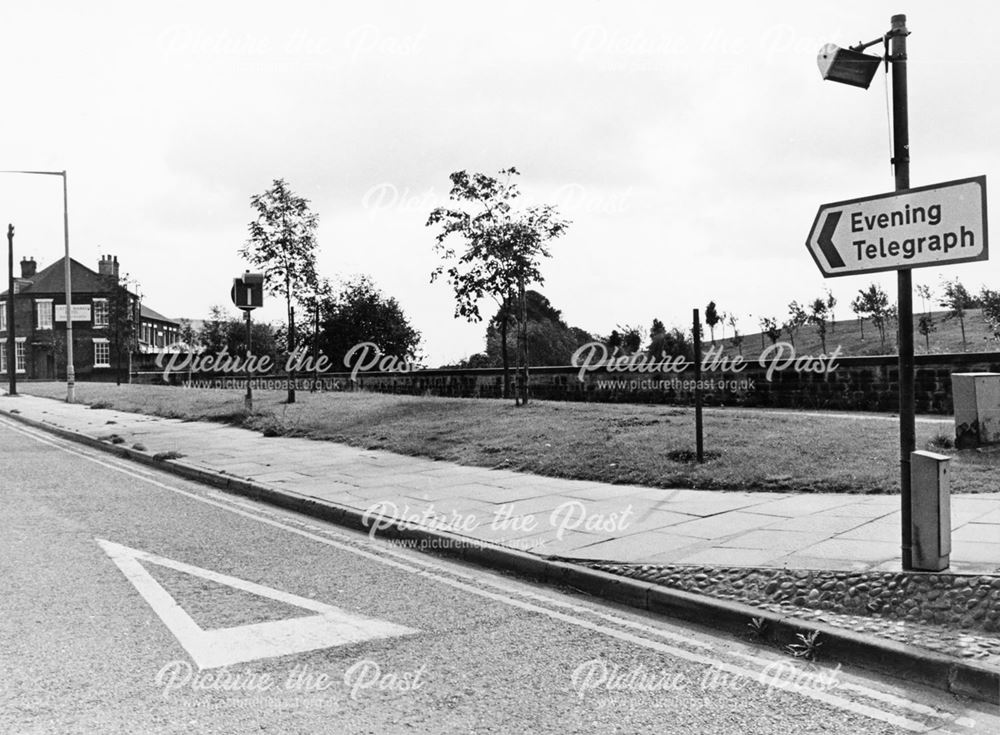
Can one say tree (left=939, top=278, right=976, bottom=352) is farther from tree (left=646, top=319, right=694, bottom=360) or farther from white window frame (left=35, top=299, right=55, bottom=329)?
white window frame (left=35, top=299, right=55, bottom=329)

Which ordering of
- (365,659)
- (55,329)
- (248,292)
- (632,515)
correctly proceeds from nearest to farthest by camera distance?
(365,659) → (632,515) → (248,292) → (55,329)

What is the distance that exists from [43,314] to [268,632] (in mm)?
78644

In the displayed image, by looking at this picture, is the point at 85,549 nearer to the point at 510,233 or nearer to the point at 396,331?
the point at 510,233

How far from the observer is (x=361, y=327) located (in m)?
46.2

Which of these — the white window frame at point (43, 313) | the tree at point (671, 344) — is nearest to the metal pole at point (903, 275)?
the tree at point (671, 344)

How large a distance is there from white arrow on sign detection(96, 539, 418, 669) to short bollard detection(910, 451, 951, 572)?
3156mm

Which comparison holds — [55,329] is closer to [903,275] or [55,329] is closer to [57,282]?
[57,282]

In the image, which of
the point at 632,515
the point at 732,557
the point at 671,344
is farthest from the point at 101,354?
the point at 732,557

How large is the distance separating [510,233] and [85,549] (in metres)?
12.2

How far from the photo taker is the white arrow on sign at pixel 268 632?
442 centimetres

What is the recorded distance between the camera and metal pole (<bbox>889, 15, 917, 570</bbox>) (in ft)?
17.2

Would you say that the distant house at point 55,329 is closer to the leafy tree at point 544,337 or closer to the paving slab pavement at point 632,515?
the leafy tree at point 544,337

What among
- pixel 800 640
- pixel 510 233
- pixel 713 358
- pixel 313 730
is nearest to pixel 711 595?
pixel 800 640

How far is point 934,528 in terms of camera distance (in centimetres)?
507
